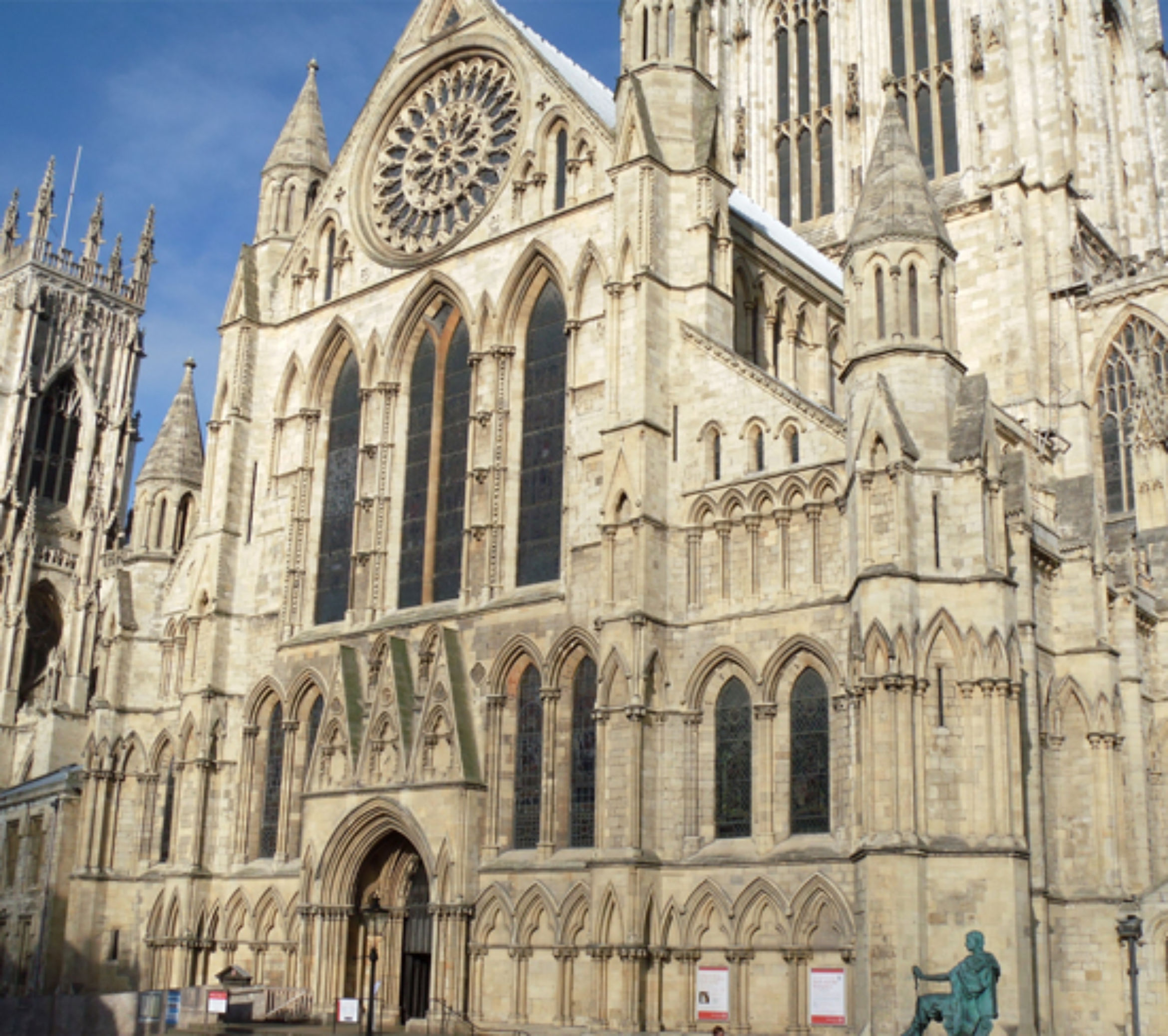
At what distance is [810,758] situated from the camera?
23703mm

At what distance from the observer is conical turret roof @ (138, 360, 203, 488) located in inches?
1497

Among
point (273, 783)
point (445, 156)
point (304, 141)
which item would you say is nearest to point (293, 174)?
point (304, 141)

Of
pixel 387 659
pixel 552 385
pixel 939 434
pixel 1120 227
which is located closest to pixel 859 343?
pixel 939 434

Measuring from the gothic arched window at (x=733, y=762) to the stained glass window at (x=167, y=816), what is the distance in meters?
13.9

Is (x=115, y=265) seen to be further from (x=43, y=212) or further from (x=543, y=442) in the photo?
(x=543, y=442)

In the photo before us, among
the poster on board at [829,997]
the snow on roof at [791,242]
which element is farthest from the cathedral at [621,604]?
the snow on roof at [791,242]

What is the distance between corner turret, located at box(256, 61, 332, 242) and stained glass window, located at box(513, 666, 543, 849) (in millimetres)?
14908

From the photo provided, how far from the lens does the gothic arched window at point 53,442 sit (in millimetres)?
73312

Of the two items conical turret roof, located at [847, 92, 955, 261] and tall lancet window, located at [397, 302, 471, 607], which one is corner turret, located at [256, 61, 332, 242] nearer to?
tall lancet window, located at [397, 302, 471, 607]

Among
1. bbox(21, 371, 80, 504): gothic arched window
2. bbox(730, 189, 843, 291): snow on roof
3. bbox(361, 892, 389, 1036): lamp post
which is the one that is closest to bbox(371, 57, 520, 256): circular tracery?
bbox(730, 189, 843, 291): snow on roof

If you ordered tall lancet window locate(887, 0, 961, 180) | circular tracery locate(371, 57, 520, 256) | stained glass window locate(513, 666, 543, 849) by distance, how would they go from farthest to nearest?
tall lancet window locate(887, 0, 961, 180) < circular tracery locate(371, 57, 520, 256) < stained glass window locate(513, 666, 543, 849)

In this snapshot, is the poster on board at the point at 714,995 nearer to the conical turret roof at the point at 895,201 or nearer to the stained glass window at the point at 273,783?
the stained glass window at the point at 273,783

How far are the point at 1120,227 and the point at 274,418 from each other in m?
30.8

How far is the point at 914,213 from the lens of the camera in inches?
965
